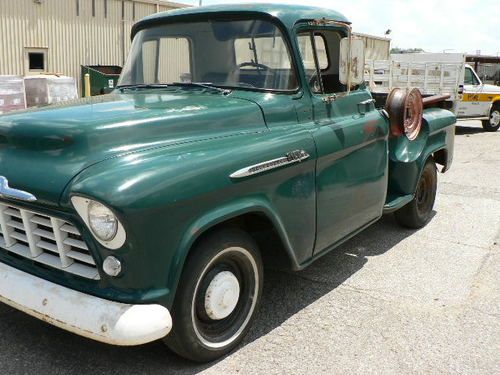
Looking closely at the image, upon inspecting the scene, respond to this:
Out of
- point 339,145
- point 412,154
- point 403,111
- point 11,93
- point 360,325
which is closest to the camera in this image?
point 360,325

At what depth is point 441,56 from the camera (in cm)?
1397

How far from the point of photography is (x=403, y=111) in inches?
185

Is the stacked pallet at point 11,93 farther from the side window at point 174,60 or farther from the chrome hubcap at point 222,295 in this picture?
the chrome hubcap at point 222,295

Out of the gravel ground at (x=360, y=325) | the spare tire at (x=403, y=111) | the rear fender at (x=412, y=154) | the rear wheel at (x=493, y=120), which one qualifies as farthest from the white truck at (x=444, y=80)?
the gravel ground at (x=360, y=325)

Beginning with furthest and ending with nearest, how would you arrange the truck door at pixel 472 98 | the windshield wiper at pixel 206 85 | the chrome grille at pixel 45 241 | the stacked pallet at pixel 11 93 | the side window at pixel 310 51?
the truck door at pixel 472 98
the stacked pallet at pixel 11 93
the side window at pixel 310 51
the windshield wiper at pixel 206 85
the chrome grille at pixel 45 241

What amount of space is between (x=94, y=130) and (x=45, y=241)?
2.05 feet

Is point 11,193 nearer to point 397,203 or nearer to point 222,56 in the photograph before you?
point 222,56

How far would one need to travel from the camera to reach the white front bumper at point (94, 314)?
244cm

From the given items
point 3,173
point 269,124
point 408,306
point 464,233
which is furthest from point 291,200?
point 464,233

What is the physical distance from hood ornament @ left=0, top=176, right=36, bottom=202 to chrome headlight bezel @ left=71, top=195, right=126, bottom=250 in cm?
30

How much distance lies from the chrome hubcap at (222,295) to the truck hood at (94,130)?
0.79m

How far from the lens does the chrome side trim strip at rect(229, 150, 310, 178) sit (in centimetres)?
289

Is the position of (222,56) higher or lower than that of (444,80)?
higher

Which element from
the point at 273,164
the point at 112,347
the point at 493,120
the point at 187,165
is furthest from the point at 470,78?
the point at 112,347
